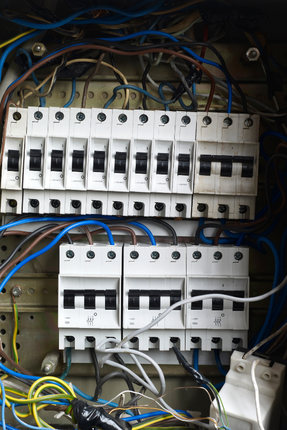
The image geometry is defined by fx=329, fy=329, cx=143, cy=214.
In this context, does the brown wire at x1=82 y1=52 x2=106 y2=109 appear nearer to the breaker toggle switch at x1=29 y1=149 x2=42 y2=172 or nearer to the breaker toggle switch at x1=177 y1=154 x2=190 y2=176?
the breaker toggle switch at x1=29 y1=149 x2=42 y2=172

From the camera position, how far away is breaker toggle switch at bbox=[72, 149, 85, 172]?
124 centimetres

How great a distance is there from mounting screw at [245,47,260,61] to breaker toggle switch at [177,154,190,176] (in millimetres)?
430

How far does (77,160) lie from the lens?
1244 mm

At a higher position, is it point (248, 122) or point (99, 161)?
point (248, 122)

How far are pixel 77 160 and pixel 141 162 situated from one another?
242 millimetres

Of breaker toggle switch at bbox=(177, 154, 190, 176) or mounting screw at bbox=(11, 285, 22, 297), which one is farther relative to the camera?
mounting screw at bbox=(11, 285, 22, 297)

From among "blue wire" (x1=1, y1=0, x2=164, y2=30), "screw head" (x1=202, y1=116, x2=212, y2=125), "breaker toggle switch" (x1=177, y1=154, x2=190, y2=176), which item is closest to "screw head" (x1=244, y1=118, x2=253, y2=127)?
"screw head" (x1=202, y1=116, x2=212, y2=125)

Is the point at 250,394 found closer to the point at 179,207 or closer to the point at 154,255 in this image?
the point at 154,255

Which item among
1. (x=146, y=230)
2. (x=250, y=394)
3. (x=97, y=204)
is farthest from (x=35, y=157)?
(x=250, y=394)

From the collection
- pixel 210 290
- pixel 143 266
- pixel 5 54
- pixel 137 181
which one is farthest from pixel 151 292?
pixel 5 54

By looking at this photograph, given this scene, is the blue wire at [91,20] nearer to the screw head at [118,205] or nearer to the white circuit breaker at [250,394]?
the screw head at [118,205]

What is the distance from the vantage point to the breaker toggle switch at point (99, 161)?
1.24 meters

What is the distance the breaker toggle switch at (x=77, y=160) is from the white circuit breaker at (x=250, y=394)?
872mm

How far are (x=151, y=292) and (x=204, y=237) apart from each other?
30 centimetres
